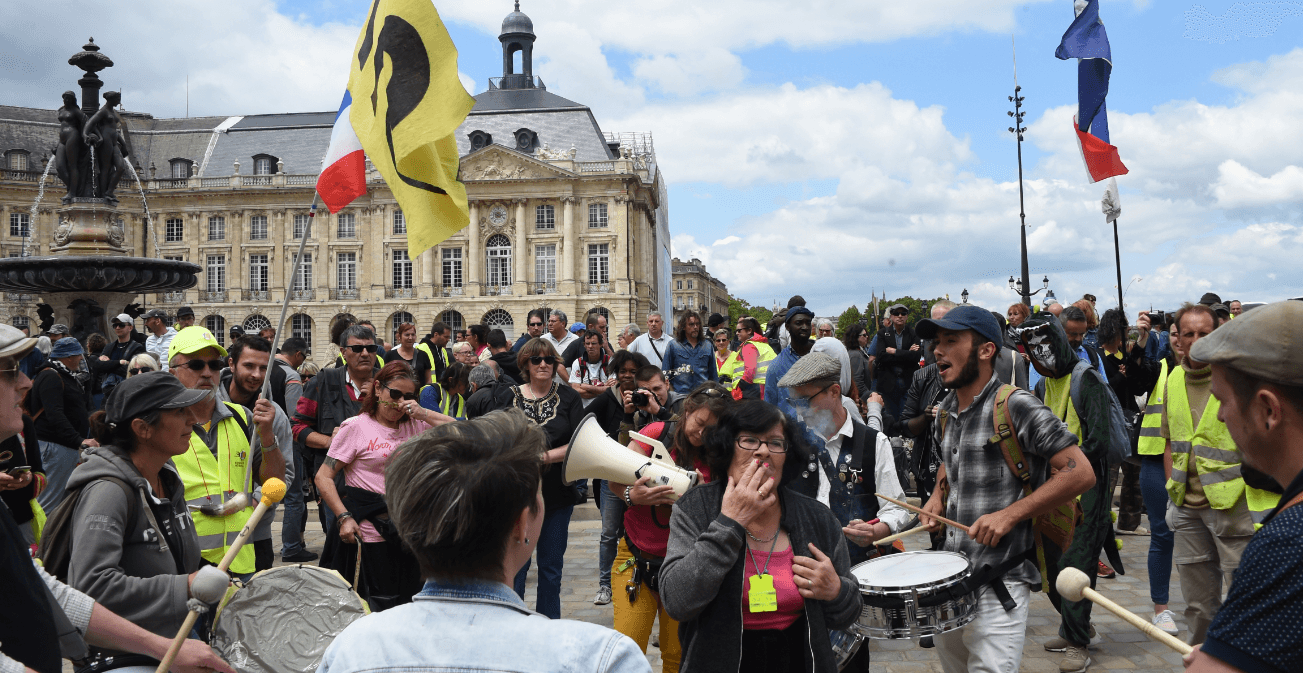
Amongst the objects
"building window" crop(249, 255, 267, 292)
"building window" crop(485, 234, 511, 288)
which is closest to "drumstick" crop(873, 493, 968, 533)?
"building window" crop(485, 234, 511, 288)

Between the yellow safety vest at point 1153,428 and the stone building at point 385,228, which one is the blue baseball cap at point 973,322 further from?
the stone building at point 385,228

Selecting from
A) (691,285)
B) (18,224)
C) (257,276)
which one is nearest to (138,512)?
(257,276)

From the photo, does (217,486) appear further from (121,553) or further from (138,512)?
(121,553)

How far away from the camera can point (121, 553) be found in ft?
8.97

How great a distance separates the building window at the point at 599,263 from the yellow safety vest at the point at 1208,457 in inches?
2106

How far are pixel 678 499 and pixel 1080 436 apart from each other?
3.41 metres

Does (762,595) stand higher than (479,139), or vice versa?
(479,139)

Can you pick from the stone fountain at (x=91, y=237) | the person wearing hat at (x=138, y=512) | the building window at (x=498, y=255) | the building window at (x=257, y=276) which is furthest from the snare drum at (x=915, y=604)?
the building window at (x=257, y=276)

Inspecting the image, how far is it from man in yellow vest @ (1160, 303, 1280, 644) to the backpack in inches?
189

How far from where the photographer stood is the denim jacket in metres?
1.55

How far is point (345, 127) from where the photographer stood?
516 cm

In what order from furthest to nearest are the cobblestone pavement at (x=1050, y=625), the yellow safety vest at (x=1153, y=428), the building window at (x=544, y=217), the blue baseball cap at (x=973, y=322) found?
the building window at (x=544, y=217), the yellow safety vest at (x=1153, y=428), the cobblestone pavement at (x=1050, y=625), the blue baseball cap at (x=973, y=322)

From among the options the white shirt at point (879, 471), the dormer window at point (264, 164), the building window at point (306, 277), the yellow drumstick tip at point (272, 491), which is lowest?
the white shirt at point (879, 471)

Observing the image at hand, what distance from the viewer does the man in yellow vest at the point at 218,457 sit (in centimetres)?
407
